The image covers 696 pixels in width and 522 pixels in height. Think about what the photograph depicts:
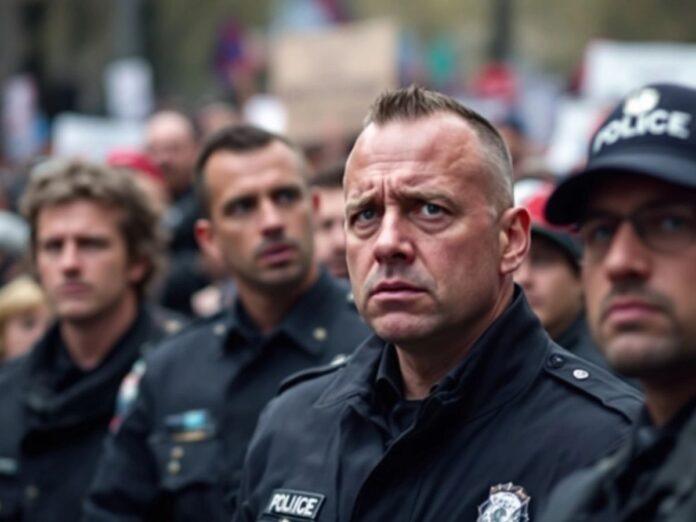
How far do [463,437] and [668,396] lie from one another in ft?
2.73

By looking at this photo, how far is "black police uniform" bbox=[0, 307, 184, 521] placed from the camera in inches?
287

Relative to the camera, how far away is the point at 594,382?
174 inches

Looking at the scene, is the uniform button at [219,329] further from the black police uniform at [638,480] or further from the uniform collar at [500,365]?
the black police uniform at [638,480]

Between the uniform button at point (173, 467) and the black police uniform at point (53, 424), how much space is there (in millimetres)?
887

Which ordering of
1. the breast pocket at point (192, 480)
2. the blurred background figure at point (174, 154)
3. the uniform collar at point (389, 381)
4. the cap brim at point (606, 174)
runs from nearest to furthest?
the cap brim at point (606, 174), the uniform collar at point (389, 381), the breast pocket at point (192, 480), the blurred background figure at point (174, 154)

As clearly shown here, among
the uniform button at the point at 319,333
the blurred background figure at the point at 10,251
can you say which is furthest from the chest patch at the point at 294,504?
the blurred background figure at the point at 10,251

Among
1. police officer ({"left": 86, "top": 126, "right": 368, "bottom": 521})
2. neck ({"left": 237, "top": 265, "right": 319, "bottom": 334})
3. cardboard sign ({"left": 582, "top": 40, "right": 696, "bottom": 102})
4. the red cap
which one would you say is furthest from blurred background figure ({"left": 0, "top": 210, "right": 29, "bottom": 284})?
cardboard sign ({"left": 582, "top": 40, "right": 696, "bottom": 102})

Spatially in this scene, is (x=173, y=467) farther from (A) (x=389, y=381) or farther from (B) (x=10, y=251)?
(B) (x=10, y=251)

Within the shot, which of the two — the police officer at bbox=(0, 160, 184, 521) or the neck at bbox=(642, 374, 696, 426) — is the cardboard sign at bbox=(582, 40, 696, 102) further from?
the neck at bbox=(642, 374, 696, 426)

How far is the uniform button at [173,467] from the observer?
21.1ft

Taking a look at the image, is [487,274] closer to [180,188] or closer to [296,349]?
[296,349]

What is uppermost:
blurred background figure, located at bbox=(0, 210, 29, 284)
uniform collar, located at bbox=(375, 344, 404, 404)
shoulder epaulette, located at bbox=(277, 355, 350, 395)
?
uniform collar, located at bbox=(375, 344, 404, 404)

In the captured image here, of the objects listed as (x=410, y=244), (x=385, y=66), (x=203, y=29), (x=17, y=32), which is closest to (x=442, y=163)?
(x=410, y=244)

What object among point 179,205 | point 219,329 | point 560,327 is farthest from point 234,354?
point 179,205
